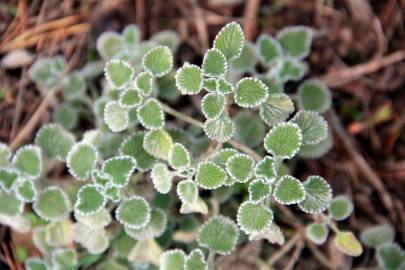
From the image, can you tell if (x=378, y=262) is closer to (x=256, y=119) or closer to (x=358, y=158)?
(x=358, y=158)

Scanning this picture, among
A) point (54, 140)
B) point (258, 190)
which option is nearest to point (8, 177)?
point (54, 140)

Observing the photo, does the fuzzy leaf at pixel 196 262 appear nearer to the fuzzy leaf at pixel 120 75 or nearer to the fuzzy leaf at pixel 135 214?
the fuzzy leaf at pixel 135 214

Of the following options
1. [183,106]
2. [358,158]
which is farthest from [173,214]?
[358,158]

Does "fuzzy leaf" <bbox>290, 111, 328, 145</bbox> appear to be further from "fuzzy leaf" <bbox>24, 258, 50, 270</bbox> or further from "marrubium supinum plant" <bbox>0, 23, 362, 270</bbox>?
"fuzzy leaf" <bbox>24, 258, 50, 270</bbox>

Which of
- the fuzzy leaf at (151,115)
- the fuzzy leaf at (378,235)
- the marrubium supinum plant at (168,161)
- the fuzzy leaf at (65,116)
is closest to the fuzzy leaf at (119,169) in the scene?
the marrubium supinum plant at (168,161)

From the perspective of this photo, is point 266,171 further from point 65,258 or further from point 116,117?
point 65,258

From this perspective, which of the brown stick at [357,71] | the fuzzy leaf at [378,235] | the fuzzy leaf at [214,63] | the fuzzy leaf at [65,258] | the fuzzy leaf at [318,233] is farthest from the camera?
the brown stick at [357,71]
